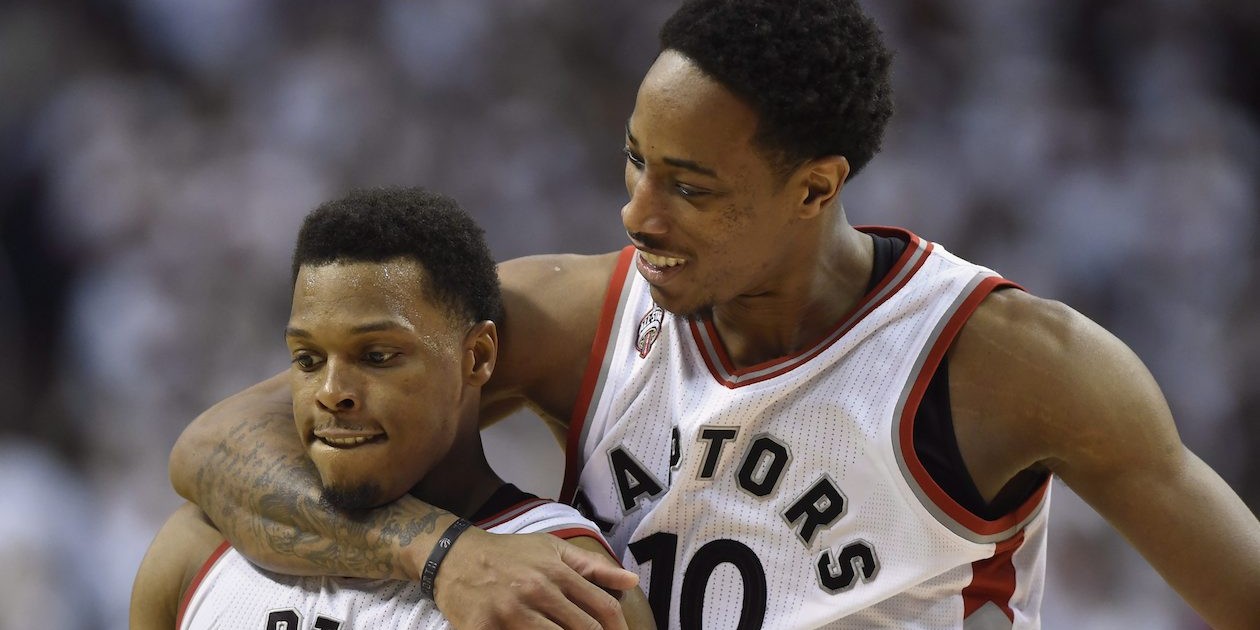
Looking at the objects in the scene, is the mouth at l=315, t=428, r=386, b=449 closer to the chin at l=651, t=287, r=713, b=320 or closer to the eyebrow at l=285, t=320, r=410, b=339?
the eyebrow at l=285, t=320, r=410, b=339

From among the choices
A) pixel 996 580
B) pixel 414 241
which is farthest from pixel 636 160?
pixel 996 580

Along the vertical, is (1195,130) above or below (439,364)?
above

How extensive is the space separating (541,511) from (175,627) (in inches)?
29.6

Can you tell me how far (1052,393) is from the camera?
2207 mm

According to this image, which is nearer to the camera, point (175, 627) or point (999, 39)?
point (175, 627)

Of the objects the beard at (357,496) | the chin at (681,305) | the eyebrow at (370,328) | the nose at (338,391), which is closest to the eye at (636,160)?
the chin at (681,305)

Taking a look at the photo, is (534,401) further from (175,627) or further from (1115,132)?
(1115,132)

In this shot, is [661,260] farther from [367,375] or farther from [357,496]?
[357,496]

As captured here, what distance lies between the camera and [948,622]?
230cm

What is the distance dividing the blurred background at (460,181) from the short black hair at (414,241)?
75.5 inches

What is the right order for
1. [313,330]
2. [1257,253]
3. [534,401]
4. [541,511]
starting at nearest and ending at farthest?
[313,330], [541,511], [534,401], [1257,253]

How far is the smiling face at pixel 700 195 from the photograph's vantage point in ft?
7.18

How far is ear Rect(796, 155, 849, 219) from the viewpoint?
230 centimetres

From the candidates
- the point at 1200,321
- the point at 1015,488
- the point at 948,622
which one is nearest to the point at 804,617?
the point at 948,622
